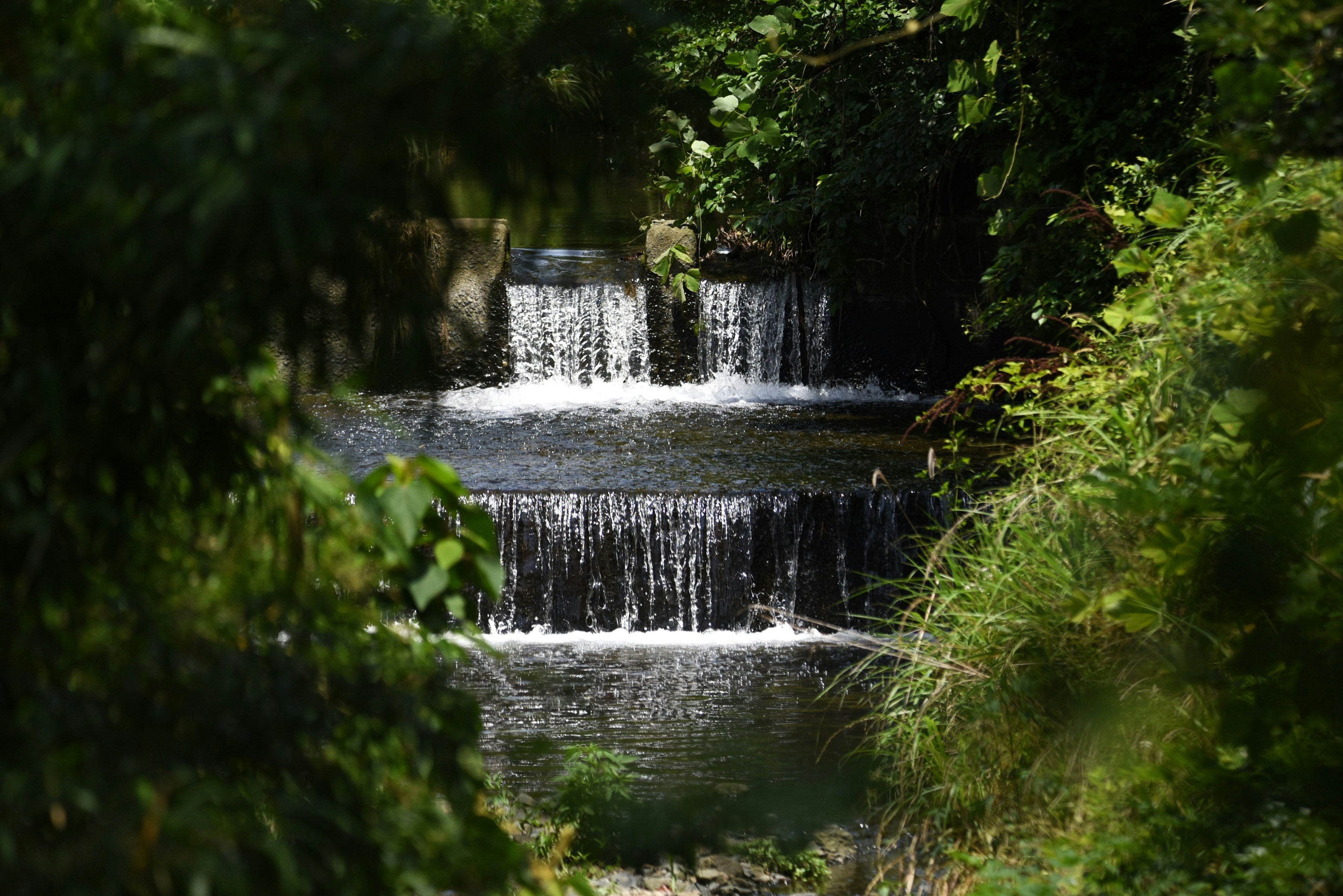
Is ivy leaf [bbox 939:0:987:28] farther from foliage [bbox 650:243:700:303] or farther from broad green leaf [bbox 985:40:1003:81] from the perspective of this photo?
foliage [bbox 650:243:700:303]

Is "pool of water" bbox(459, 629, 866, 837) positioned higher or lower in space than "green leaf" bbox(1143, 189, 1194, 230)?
lower

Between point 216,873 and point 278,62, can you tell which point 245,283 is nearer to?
point 278,62

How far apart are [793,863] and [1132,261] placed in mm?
2307

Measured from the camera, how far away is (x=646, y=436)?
→ 970 cm

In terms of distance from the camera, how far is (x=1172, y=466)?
2480 mm

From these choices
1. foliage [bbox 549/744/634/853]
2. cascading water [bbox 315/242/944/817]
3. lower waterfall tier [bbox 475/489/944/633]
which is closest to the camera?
foliage [bbox 549/744/634/853]

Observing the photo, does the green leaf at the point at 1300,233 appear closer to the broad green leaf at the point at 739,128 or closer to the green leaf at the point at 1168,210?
the green leaf at the point at 1168,210

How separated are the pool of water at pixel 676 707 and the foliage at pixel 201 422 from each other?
2.42 metres

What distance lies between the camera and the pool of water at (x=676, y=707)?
4.96 metres

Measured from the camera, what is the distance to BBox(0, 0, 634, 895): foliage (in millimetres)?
983

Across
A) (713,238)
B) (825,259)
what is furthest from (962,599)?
(713,238)

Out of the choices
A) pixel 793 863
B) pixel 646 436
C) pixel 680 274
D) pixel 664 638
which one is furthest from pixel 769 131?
pixel 793 863

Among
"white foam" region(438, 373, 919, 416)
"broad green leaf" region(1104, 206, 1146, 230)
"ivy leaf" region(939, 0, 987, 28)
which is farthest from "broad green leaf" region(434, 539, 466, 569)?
"white foam" region(438, 373, 919, 416)

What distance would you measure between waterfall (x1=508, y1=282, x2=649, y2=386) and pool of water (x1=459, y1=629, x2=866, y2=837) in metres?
5.30
